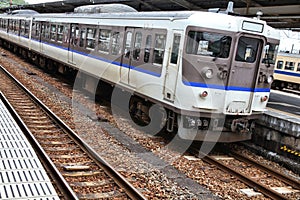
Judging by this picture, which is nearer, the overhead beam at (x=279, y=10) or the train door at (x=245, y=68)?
the train door at (x=245, y=68)

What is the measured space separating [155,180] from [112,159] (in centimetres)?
126

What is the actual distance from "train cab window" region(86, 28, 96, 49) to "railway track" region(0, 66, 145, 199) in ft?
10.2

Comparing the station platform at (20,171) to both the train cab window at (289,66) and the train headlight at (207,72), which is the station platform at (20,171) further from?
the train cab window at (289,66)

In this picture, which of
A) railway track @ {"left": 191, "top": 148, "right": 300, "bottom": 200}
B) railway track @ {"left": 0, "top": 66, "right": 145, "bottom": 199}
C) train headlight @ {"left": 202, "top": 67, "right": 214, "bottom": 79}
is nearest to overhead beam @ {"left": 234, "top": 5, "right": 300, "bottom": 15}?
train headlight @ {"left": 202, "top": 67, "right": 214, "bottom": 79}

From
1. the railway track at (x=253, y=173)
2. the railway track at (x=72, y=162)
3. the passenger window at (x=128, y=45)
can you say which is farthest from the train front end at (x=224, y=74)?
the passenger window at (x=128, y=45)

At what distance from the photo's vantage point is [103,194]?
5785 mm

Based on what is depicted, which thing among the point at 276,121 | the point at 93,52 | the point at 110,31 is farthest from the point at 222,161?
the point at 93,52

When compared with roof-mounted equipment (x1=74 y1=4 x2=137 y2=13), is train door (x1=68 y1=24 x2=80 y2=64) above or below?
below

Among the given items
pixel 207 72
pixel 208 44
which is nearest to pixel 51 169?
pixel 207 72

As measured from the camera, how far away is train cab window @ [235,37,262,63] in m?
8.43

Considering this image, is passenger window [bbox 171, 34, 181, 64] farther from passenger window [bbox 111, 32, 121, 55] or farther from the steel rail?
the steel rail

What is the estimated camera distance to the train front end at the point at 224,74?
8.04 meters

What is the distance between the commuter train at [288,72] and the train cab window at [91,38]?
15065mm

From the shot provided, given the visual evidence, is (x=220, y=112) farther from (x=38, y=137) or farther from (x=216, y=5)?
(x=216, y=5)
